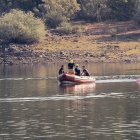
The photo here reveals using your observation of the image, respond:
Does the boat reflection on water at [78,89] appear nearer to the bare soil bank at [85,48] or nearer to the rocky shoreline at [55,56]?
the bare soil bank at [85,48]

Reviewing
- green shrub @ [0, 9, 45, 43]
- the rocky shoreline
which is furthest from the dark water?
green shrub @ [0, 9, 45, 43]

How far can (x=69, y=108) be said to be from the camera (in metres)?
48.4

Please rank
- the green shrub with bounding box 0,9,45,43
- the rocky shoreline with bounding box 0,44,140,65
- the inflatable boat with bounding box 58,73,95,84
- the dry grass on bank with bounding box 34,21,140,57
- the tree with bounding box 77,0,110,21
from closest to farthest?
the inflatable boat with bounding box 58,73,95,84 → the rocky shoreline with bounding box 0,44,140,65 → the dry grass on bank with bounding box 34,21,140,57 → the green shrub with bounding box 0,9,45,43 → the tree with bounding box 77,0,110,21

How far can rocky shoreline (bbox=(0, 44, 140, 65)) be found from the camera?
3907 inches

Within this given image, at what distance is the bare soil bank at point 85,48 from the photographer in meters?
100

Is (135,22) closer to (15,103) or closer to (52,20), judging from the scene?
(52,20)

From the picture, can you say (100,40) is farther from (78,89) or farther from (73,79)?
(78,89)

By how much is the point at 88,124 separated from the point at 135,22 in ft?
Answer: 233

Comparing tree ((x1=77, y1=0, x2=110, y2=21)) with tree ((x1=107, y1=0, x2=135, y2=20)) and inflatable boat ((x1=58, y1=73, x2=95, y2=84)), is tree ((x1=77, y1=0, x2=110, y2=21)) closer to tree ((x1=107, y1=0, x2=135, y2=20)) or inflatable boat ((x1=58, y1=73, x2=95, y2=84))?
tree ((x1=107, y1=0, x2=135, y2=20))

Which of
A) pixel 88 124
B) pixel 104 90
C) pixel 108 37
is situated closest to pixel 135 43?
pixel 108 37

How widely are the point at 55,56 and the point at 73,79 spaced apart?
33.0 metres

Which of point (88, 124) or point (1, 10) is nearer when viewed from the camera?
point (88, 124)

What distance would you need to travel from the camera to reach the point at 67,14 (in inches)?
4624

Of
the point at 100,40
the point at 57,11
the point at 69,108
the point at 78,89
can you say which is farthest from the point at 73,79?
the point at 57,11
